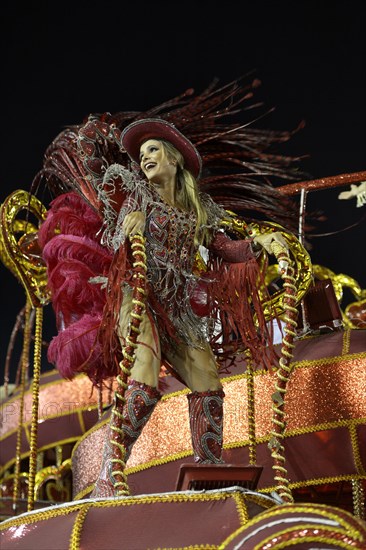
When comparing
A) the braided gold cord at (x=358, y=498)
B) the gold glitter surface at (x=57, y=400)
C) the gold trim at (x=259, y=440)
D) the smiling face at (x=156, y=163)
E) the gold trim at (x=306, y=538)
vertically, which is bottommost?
the gold trim at (x=306, y=538)

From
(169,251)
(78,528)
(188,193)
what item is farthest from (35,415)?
(78,528)

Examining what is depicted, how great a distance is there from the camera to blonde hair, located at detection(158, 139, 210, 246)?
9.77ft

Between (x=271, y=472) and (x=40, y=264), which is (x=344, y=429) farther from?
(x=40, y=264)

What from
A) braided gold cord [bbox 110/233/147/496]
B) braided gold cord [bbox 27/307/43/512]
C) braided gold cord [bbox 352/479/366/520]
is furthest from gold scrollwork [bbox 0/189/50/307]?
braided gold cord [bbox 352/479/366/520]

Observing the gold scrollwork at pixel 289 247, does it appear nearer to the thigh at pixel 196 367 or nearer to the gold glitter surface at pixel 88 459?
the thigh at pixel 196 367

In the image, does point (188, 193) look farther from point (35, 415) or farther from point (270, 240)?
point (35, 415)

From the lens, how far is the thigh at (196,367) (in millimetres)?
2789

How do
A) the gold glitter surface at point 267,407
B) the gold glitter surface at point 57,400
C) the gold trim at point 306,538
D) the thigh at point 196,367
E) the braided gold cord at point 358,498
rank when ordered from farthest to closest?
the gold glitter surface at point 57,400 → the gold glitter surface at point 267,407 → the braided gold cord at point 358,498 → the thigh at point 196,367 → the gold trim at point 306,538

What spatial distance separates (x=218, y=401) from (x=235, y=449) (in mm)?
560

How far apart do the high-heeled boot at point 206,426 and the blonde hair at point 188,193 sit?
53 cm

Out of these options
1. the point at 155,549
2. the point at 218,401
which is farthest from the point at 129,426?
the point at 155,549

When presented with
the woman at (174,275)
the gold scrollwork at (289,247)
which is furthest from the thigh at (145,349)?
the gold scrollwork at (289,247)

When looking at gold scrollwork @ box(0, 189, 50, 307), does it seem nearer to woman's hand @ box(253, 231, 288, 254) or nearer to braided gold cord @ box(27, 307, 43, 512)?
braided gold cord @ box(27, 307, 43, 512)

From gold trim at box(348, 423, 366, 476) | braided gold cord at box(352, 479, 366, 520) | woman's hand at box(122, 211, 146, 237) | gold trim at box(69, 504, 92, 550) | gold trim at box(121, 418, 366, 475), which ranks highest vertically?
woman's hand at box(122, 211, 146, 237)
